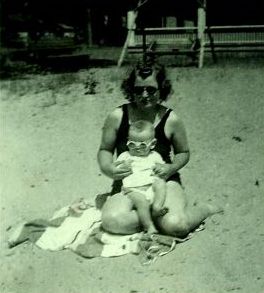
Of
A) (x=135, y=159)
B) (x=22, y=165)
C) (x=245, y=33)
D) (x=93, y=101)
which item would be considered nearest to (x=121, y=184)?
(x=135, y=159)

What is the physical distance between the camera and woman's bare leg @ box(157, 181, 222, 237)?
3.76 metres

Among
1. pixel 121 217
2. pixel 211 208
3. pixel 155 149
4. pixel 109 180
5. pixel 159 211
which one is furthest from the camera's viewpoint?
pixel 109 180

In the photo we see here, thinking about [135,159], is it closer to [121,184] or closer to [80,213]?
[121,184]

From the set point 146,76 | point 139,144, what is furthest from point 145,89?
point 139,144

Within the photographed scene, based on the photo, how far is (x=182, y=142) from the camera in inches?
160

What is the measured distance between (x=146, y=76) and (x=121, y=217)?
99 centimetres

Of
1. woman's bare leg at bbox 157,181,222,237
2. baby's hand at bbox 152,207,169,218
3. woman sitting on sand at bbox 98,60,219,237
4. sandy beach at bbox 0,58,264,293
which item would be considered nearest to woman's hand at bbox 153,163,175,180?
woman sitting on sand at bbox 98,60,219,237

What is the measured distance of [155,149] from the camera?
159 inches

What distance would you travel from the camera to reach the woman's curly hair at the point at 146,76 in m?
3.96

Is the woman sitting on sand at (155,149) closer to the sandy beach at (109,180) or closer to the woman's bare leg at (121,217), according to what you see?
the woman's bare leg at (121,217)

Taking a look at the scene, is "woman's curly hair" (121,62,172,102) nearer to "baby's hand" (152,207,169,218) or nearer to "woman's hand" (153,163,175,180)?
"woman's hand" (153,163,175,180)

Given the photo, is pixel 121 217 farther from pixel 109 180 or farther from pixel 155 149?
pixel 109 180

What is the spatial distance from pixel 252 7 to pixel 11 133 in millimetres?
13966

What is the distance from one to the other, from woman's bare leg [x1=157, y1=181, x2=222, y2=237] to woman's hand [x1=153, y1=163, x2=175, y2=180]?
11 centimetres
